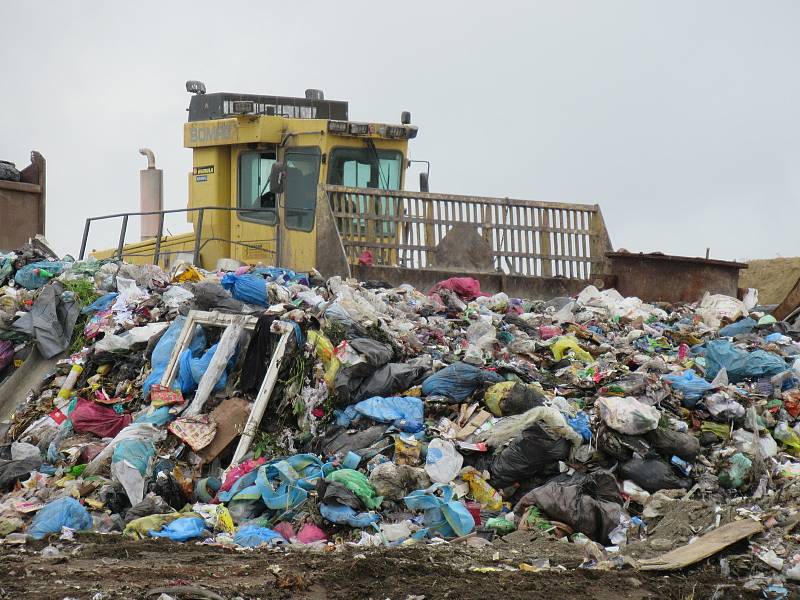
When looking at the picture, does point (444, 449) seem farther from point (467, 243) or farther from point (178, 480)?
point (467, 243)

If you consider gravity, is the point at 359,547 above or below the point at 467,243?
below

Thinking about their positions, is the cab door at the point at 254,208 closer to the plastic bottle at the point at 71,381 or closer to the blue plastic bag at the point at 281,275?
the blue plastic bag at the point at 281,275

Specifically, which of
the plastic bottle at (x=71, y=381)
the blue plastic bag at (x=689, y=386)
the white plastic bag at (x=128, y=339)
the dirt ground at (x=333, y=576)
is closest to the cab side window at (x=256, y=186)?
the white plastic bag at (x=128, y=339)

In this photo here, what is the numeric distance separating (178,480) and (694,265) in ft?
24.7

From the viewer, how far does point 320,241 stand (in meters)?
12.8

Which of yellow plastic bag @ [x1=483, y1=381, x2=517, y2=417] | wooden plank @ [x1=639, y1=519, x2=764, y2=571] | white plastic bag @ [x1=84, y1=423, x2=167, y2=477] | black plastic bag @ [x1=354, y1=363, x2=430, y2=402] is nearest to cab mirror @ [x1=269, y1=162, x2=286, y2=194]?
black plastic bag @ [x1=354, y1=363, x2=430, y2=402]

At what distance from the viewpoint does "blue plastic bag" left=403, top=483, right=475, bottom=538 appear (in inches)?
280

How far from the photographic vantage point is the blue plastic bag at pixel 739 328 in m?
11.7

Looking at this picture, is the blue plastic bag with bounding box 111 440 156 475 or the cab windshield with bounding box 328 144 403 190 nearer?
the blue plastic bag with bounding box 111 440 156 475

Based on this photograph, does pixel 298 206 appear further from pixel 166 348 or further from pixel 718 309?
pixel 718 309

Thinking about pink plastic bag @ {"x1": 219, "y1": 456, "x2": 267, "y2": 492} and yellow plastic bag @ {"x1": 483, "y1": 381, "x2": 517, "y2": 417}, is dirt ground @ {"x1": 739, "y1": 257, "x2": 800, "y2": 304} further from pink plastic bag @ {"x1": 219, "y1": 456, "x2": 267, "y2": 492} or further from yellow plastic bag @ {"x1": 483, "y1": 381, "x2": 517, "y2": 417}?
pink plastic bag @ {"x1": 219, "y1": 456, "x2": 267, "y2": 492}

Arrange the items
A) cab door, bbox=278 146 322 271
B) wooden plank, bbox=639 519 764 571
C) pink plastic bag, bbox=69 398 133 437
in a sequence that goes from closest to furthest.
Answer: wooden plank, bbox=639 519 764 571, pink plastic bag, bbox=69 398 133 437, cab door, bbox=278 146 322 271

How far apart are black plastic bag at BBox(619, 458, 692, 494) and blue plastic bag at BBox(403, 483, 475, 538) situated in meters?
1.23

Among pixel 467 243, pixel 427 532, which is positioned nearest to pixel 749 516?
pixel 427 532
